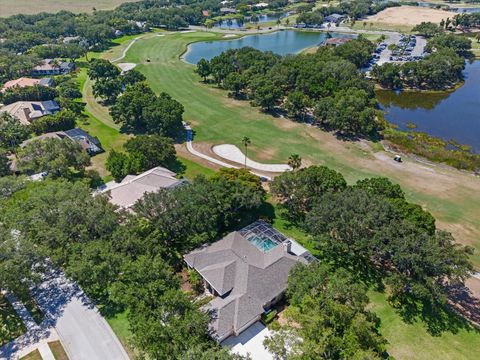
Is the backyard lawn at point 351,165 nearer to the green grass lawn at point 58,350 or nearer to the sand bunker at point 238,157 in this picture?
the sand bunker at point 238,157

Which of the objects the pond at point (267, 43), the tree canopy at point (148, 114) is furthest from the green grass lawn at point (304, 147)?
the pond at point (267, 43)

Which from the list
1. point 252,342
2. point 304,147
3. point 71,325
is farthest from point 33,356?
point 304,147

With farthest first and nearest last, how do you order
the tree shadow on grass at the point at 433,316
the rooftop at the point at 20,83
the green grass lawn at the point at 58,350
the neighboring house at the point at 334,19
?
1. the neighboring house at the point at 334,19
2. the rooftop at the point at 20,83
3. the tree shadow on grass at the point at 433,316
4. the green grass lawn at the point at 58,350

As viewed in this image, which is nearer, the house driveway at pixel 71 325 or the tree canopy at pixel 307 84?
the house driveway at pixel 71 325

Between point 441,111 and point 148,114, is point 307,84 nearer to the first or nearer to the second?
point 441,111

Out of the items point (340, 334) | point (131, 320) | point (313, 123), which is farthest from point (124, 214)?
point (313, 123)

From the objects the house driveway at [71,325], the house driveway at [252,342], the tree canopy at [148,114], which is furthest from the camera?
the tree canopy at [148,114]
